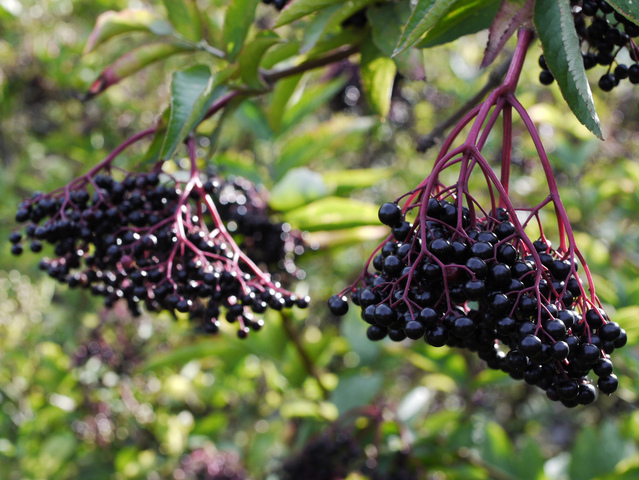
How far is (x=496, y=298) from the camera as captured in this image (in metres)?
0.90

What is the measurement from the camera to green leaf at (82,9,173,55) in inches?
65.6

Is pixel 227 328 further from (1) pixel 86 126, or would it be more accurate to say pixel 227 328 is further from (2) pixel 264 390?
(1) pixel 86 126

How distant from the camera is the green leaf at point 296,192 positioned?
6.98ft

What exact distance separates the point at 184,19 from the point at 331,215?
0.88m

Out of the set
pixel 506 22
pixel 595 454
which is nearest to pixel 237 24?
pixel 506 22

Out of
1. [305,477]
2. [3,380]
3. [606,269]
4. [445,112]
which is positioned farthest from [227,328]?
[445,112]

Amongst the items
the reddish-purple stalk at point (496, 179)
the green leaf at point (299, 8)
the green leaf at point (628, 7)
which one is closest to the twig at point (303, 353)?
the green leaf at point (299, 8)

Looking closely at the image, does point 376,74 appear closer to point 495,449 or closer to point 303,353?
point 303,353

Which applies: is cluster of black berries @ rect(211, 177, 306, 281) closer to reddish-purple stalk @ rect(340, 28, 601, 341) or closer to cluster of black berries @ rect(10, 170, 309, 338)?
cluster of black berries @ rect(10, 170, 309, 338)

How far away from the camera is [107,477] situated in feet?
10.7

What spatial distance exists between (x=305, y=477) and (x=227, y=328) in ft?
2.85

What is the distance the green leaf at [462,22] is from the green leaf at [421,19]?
178 millimetres

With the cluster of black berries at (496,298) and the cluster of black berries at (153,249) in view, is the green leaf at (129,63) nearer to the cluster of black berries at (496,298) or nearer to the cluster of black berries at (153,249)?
the cluster of black berries at (153,249)

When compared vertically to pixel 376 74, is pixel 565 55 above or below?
above
